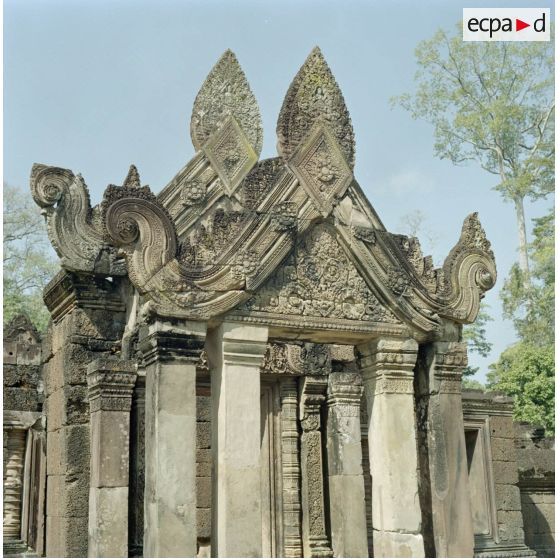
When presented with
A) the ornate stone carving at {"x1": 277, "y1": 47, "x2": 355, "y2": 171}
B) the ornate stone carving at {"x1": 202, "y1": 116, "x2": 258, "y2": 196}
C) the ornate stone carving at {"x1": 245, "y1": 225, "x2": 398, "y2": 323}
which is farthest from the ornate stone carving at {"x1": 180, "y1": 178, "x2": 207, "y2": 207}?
the ornate stone carving at {"x1": 245, "y1": 225, "x2": 398, "y2": 323}

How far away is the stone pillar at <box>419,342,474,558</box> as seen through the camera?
7.09 meters

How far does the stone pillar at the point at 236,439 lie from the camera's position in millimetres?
6309

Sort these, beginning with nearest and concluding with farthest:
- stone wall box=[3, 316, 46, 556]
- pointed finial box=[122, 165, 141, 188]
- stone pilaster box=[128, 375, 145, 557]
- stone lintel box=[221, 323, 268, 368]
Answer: stone lintel box=[221, 323, 268, 368] → stone pilaster box=[128, 375, 145, 557] → pointed finial box=[122, 165, 141, 188] → stone wall box=[3, 316, 46, 556]

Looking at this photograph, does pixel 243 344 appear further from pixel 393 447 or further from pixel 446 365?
pixel 446 365

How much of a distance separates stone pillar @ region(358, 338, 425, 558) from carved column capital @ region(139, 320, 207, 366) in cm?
179

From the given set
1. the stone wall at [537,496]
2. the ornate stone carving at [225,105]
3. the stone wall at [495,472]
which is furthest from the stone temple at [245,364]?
the stone wall at [537,496]

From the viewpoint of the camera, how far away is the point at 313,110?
24.0ft

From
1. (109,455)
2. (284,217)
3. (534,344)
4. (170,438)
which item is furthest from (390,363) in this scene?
(534,344)

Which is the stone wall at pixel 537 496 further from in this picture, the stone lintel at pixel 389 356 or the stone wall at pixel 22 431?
the stone wall at pixel 22 431

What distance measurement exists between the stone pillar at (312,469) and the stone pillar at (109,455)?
3.24 meters

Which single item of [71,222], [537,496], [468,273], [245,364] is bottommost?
[537,496]

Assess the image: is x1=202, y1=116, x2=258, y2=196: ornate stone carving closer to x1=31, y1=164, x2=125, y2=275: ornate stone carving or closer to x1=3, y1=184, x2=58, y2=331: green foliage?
x1=31, y1=164, x2=125, y2=275: ornate stone carving

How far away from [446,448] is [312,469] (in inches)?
142

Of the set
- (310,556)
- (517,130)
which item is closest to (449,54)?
(517,130)
